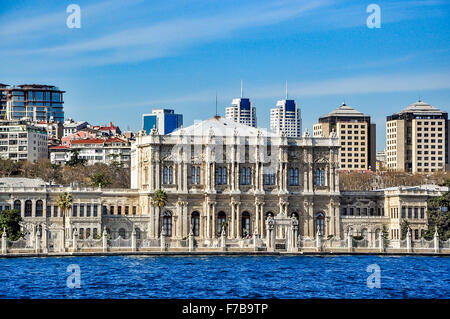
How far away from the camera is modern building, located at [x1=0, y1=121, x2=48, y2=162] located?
17825 centimetres

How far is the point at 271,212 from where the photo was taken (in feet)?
359

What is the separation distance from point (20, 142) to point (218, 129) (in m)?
77.7


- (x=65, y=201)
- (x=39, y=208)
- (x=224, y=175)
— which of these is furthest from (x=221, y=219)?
(x=39, y=208)

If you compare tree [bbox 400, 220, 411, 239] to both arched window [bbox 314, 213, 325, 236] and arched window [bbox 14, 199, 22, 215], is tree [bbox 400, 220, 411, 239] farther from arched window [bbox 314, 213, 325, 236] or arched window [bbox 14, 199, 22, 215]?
arched window [bbox 14, 199, 22, 215]

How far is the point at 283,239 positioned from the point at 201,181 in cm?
1965

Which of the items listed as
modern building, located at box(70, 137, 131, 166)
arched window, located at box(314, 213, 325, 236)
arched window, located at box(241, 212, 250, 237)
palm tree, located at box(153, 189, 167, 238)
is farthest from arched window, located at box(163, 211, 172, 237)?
modern building, located at box(70, 137, 131, 166)

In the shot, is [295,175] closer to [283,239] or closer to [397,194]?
[397,194]

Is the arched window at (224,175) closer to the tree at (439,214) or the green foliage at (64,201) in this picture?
the green foliage at (64,201)

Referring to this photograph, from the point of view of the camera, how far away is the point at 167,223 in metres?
107

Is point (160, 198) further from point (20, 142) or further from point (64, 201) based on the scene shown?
point (20, 142)

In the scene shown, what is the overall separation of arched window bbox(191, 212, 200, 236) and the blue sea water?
23.3 m
